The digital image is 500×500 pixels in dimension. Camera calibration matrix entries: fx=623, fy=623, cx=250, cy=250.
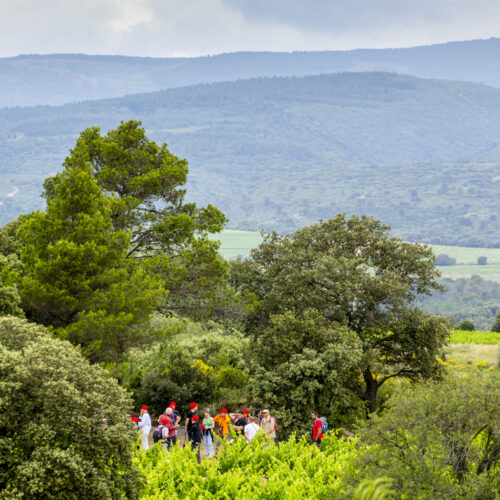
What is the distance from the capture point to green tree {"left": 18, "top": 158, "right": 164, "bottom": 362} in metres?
20.2

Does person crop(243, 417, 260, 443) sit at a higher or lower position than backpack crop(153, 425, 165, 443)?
higher

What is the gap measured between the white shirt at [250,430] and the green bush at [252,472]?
1.64ft

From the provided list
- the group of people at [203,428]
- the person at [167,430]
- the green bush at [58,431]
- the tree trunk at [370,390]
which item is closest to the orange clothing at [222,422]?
the group of people at [203,428]

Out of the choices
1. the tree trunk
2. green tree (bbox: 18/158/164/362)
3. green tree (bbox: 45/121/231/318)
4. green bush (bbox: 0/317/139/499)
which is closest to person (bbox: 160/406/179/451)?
green tree (bbox: 18/158/164/362)

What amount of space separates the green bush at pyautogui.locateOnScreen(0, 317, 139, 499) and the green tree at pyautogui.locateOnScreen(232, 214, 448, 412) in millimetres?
13117

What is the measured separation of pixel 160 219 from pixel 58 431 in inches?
713

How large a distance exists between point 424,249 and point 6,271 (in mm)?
17904

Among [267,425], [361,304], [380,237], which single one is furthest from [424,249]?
[267,425]

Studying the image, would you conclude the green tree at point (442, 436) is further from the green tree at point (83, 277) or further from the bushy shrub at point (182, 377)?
the bushy shrub at point (182, 377)

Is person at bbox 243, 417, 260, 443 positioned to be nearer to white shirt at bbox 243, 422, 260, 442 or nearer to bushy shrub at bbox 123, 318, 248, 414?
white shirt at bbox 243, 422, 260, 442

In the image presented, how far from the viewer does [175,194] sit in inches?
1118

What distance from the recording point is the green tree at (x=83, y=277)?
2025 centimetres

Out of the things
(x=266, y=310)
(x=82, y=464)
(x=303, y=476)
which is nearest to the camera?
(x=82, y=464)

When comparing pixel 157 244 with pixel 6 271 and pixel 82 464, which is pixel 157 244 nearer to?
pixel 6 271
